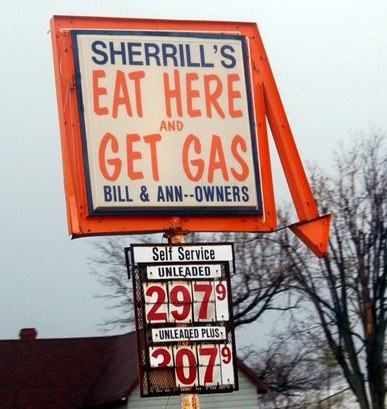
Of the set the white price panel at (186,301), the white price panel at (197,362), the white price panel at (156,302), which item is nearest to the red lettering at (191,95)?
the white price panel at (186,301)

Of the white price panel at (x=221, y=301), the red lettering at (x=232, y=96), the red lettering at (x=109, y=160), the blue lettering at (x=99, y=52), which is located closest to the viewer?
the white price panel at (x=221, y=301)

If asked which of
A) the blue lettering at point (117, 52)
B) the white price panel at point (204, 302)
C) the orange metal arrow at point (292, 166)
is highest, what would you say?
the blue lettering at point (117, 52)

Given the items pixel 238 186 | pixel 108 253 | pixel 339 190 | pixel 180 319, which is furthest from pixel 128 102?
pixel 108 253

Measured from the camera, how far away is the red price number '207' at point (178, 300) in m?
12.7

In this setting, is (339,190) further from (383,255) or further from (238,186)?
(238,186)

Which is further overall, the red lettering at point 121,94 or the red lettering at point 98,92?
the red lettering at point 121,94

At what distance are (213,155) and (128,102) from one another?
4.03 ft

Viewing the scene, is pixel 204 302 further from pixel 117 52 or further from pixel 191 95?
pixel 117 52

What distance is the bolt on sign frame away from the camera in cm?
1349

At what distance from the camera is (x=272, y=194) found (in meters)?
14.3

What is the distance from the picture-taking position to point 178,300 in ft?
41.9

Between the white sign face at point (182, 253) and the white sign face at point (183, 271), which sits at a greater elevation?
the white sign face at point (182, 253)

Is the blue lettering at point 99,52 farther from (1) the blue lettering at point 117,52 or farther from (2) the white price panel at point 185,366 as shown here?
(2) the white price panel at point 185,366

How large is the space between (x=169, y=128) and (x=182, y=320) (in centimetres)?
252
